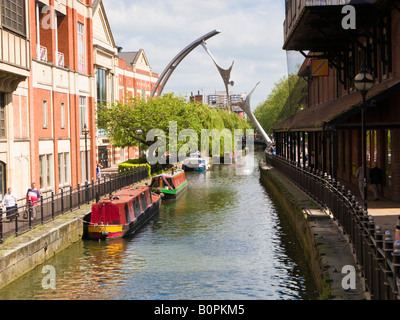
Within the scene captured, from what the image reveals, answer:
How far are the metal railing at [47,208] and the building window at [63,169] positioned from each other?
299 cm

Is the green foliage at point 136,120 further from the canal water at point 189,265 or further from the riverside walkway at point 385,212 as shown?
the riverside walkway at point 385,212

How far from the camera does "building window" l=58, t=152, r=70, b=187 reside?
Answer: 1404 inches

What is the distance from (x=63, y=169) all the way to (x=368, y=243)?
2827 centimetres

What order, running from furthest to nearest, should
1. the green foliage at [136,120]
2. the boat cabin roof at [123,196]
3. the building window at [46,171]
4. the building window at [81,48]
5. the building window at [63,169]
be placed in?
the green foliage at [136,120] < the building window at [81,48] < the building window at [63,169] < the building window at [46,171] < the boat cabin roof at [123,196]

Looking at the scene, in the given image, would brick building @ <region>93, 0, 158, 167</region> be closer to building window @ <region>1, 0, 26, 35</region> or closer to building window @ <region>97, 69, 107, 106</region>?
building window @ <region>97, 69, 107, 106</region>

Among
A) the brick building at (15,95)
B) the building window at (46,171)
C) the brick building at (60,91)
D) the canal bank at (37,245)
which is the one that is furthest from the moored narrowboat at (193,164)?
the canal bank at (37,245)

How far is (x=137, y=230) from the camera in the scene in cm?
2647

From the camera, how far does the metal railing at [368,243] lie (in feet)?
27.7

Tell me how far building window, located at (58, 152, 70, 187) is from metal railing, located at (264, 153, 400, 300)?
18707 mm

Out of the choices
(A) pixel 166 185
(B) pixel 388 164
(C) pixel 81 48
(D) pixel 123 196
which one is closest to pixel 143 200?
(D) pixel 123 196
